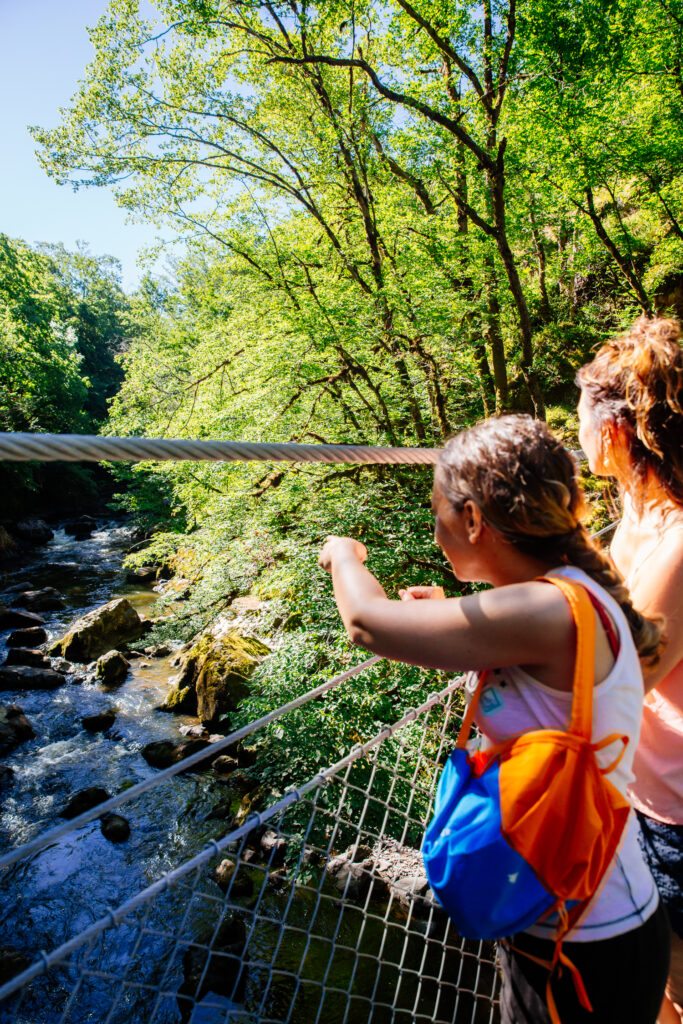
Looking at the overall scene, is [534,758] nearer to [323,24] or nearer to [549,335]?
[323,24]

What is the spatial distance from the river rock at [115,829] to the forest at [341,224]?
167 centimetres

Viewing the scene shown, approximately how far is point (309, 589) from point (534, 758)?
5363mm

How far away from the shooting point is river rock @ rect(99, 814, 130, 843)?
21.3ft

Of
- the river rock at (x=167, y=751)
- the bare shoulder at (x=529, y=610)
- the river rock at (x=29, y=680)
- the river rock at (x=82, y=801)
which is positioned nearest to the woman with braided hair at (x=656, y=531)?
the bare shoulder at (x=529, y=610)

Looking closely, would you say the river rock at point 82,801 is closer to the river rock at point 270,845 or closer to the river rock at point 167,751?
the river rock at point 167,751

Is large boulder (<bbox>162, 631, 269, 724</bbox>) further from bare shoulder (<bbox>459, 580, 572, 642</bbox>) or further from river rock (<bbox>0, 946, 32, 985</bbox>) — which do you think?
bare shoulder (<bbox>459, 580, 572, 642</bbox>)

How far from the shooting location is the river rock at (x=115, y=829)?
21.3 feet

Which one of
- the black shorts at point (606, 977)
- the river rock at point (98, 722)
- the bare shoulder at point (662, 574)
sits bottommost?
the river rock at point (98, 722)

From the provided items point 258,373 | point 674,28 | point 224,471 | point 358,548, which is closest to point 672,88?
point 674,28

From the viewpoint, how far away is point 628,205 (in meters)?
15.1

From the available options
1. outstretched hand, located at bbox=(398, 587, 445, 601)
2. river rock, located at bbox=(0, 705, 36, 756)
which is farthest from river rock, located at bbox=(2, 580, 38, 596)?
outstretched hand, located at bbox=(398, 587, 445, 601)

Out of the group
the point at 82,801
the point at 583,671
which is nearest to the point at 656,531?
the point at 583,671

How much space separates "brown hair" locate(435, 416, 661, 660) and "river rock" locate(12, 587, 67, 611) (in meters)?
14.7

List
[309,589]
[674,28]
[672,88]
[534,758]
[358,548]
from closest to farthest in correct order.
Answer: [534,758] < [358,548] < [309,589] < [674,28] < [672,88]
